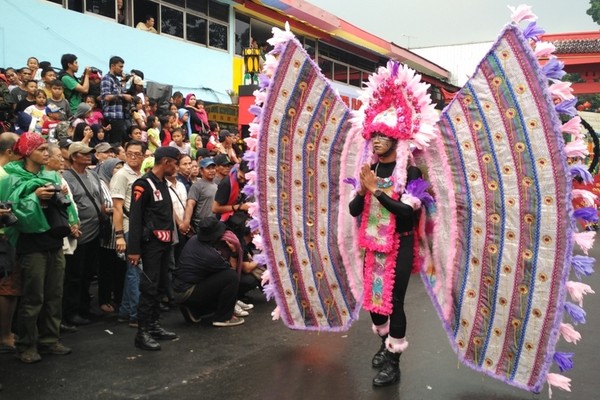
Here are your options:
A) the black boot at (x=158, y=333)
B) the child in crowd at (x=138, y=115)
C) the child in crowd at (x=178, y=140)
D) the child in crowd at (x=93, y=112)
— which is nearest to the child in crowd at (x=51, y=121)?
the child in crowd at (x=93, y=112)

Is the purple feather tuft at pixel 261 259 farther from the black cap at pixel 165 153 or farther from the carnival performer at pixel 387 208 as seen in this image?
the black cap at pixel 165 153

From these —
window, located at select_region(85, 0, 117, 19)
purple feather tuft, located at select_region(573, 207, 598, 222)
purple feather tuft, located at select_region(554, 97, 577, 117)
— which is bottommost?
purple feather tuft, located at select_region(573, 207, 598, 222)

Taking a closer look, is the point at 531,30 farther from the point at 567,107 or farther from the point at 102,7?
the point at 102,7

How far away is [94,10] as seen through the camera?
1186 cm

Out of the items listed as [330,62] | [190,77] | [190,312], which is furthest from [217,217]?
[330,62]

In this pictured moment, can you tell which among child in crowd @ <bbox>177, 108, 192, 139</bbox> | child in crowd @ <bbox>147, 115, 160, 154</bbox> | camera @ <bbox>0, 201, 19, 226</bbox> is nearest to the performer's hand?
camera @ <bbox>0, 201, 19, 226</bbox>

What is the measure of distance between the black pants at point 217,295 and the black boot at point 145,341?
75cm

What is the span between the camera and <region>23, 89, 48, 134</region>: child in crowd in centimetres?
739

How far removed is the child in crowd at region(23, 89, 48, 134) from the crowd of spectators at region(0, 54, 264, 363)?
1 centimetres

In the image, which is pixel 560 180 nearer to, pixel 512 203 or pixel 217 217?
pixel 512 203

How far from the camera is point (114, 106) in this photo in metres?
8.77

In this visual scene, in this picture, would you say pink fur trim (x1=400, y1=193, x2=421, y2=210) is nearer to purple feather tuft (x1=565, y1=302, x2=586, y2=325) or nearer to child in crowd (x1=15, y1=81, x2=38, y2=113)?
purple feather tuft (x1=565, y1=302, x2=586, y2=325)

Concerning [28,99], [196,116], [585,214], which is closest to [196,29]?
[196,116]

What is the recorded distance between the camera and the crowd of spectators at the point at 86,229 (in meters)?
4.14
